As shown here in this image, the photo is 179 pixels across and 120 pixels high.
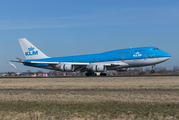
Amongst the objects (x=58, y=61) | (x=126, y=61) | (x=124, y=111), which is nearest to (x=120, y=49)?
(x=126, y=61)

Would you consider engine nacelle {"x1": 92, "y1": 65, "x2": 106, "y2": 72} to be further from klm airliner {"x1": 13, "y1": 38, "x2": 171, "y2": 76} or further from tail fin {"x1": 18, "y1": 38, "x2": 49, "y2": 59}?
tail fin {"x1": 18, "y1": 38, "x2": 49, "y2": 59}

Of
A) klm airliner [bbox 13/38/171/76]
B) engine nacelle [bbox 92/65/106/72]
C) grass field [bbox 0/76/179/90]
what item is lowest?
grass field [bbox 0/76/179/90]

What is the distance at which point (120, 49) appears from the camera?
58.3 meters

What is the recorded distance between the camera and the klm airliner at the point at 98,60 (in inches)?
2156

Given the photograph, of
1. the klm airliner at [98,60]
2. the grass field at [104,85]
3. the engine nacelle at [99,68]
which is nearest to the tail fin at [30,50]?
the klm airliner at [98,60]

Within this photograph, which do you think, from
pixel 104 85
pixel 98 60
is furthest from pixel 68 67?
pixel 104 85

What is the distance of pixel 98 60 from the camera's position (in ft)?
198

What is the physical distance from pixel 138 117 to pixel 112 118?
1321mm

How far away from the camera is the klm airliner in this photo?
180 feet

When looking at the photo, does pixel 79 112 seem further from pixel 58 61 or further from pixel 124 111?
pixel 58 61

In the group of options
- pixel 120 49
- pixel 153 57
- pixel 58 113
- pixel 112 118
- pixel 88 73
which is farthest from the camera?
pixel 88 73

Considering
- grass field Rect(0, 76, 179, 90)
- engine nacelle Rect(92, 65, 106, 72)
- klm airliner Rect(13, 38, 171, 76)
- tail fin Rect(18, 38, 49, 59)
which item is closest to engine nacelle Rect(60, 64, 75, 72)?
klm airliner Rect(13, 38, 171, 76)

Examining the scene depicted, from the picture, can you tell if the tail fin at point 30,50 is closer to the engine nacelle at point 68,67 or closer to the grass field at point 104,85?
the engine nacelle at point 68,67

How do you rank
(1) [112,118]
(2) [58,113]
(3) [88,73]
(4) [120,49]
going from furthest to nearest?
1. (3) [88,73]
2. (4) [120,49]
3. (2) [58,113]
4. (1) [112,118]
